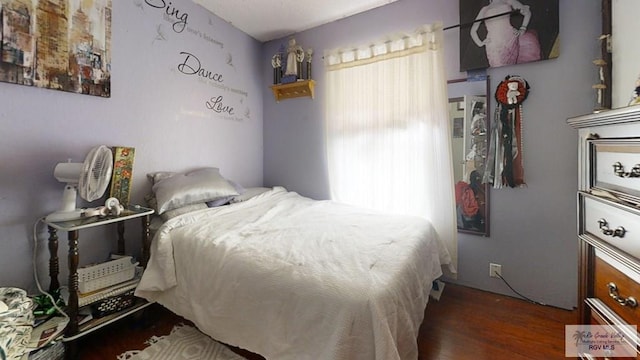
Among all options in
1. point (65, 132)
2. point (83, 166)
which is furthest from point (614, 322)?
point (65, 132)

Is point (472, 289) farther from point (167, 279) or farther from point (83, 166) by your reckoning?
point (83, 166)

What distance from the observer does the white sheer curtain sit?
2.16 m

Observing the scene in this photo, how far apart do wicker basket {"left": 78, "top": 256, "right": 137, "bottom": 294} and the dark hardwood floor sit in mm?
302

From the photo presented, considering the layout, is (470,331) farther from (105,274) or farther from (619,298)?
(105,274)

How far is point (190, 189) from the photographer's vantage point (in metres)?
2.02

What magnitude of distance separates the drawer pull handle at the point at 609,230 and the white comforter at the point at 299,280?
72 centimetres

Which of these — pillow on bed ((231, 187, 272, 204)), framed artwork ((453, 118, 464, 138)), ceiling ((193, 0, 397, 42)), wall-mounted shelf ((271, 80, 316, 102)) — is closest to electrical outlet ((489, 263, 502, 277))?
framed artwork ((453, 118, 464, 138))

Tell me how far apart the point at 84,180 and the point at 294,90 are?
208cm

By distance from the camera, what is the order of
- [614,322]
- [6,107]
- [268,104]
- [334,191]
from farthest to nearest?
[268,104], [334,191], [6,107], [614,322]

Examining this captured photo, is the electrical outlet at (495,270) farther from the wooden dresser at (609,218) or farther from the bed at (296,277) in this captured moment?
the wooden dresser at (609,218)

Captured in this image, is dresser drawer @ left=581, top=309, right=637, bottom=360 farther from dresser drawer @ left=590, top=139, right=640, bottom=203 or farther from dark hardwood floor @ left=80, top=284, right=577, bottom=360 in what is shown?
dark hardwood floor @ left=80, top=284, right=577, bottom=360

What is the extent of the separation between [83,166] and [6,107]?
1.68ft

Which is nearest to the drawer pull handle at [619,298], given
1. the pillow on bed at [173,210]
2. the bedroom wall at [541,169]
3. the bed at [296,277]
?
the bed at [296,277]

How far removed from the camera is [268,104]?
10.4 feet
